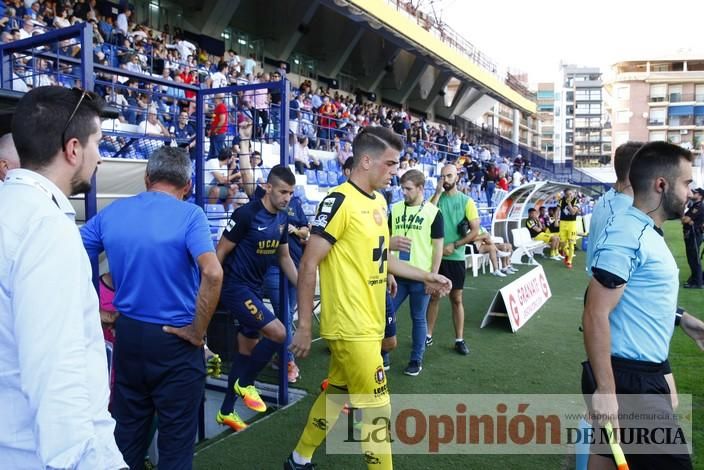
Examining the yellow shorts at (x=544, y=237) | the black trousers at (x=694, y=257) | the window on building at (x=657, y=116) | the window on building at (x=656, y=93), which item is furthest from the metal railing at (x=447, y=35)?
the window on building at (x=656, y=93)

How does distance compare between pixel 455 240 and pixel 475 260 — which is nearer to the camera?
pixel 455 240

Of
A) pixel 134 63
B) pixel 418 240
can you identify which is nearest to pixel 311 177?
pixel 134 63

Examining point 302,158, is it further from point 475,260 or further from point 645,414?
point 645,414

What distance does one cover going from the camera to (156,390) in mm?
2771

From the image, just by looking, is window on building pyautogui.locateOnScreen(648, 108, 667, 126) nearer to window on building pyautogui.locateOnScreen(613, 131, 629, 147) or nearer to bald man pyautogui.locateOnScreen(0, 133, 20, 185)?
window on building pyautogui.locateOnScreen(613, 131, 629, 147)

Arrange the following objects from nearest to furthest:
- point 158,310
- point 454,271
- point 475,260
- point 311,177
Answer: point 158,310, point 454,271, point 311,177, point 475,260

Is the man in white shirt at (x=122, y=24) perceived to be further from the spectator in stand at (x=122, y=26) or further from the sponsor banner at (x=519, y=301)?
the sponsor banner at (x=519, y=301)

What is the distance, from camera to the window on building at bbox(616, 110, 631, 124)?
84750mm

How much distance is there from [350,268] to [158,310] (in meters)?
1.08

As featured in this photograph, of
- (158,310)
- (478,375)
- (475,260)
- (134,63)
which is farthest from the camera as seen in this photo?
(475,260)

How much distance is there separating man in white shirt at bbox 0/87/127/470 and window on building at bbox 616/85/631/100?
96370 mm

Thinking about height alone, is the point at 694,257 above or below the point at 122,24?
below

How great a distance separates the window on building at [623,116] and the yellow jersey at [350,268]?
306ft

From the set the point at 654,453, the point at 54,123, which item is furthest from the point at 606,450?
the point at 54,123
